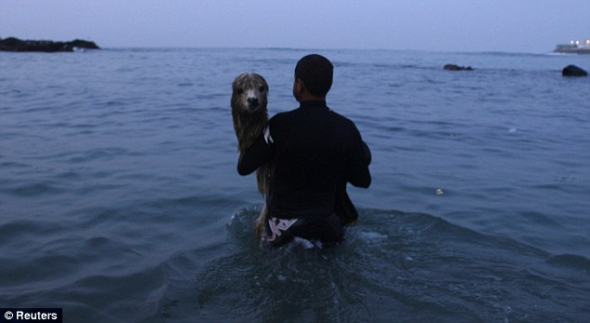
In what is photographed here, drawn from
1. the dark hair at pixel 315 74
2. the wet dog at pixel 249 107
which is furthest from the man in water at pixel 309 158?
the wet dog at pixel 249 107

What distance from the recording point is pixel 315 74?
4.71 m

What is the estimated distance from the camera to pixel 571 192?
862 centimetres

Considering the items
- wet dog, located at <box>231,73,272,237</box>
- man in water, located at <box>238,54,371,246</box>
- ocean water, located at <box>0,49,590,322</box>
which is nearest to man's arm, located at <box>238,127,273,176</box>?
man in water, located at <box>238,54,371,246</box>

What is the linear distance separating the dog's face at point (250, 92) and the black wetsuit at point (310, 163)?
0.22 m

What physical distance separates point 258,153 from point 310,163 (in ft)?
1.43

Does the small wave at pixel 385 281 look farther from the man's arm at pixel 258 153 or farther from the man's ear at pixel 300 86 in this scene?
the man's ear at pixel 300 86

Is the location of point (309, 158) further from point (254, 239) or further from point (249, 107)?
point (254, 239)

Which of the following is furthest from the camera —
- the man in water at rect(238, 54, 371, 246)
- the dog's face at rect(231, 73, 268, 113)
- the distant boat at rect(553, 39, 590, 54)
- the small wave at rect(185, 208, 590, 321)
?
the distant boat at rect(553, 39, 590, 54)

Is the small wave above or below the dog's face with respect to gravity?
below

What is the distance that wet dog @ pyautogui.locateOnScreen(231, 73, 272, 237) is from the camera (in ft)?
16.0

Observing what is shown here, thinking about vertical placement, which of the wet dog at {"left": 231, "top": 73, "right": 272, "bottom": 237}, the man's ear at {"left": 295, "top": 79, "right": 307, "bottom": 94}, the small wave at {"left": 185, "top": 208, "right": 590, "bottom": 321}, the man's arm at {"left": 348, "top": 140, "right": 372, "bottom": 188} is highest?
the man's ear at {"left": 295, "top": 79, "right": 307, "bottom": 94}

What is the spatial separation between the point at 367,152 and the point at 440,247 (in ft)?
5.79

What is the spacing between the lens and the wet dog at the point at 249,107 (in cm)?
489

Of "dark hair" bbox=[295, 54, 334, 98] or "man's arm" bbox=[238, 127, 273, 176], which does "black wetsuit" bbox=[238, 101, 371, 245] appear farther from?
"dark hair" bbox=[295, 54, 334, 98]
